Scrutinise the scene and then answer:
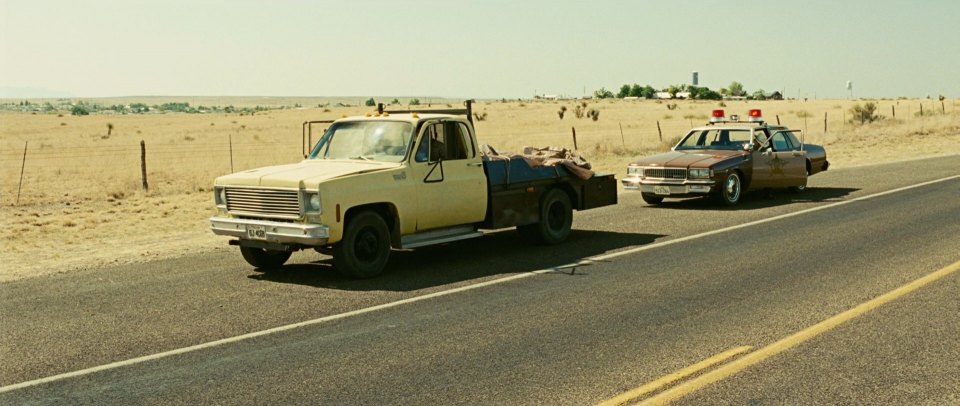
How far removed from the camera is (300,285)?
1051cm

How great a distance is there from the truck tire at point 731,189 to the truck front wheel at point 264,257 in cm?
885

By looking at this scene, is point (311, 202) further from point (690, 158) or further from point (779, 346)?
point (690, 158)

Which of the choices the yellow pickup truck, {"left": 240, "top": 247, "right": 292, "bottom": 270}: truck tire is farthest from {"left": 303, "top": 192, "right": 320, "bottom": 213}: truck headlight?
{"left": 240, "top": 247, "right": 292, "bottom": 270}: truck tire

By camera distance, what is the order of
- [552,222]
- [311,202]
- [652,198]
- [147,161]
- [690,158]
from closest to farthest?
[311,202], [552,222], [690,158], [652,198], [147,161]

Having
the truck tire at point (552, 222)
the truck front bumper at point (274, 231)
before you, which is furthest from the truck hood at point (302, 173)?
the truck tire at point (552, 222)

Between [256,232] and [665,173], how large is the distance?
30.3ft

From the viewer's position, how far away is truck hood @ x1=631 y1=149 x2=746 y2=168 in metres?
17.8

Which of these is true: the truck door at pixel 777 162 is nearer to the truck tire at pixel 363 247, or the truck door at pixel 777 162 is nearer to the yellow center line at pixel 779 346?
the yellow center line at pixel 779 346

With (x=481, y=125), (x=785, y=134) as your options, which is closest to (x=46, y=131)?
(x=481, y=125)

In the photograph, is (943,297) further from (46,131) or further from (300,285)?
(46,131)

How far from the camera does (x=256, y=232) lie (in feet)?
35.0

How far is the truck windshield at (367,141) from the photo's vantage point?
11.6 metres

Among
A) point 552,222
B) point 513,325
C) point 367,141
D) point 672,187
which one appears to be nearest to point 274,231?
point 367,141

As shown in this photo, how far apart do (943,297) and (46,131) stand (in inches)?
2595
